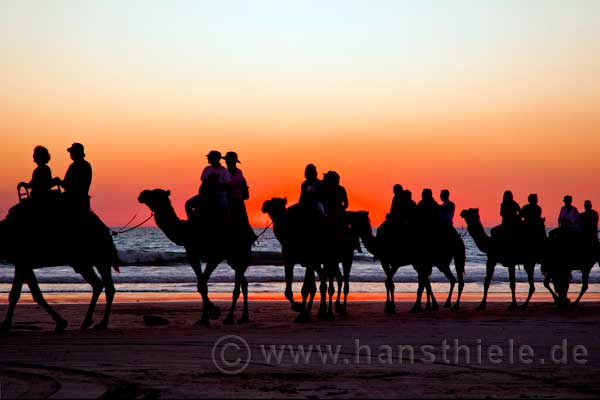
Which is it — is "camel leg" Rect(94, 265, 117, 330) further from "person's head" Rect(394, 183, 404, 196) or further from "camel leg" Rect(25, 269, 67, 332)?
"person's head" Rect(394, 183, 404, 196)

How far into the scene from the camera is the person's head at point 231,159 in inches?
754

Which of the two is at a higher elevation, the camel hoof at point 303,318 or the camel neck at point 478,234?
the camel neck at point 478,234

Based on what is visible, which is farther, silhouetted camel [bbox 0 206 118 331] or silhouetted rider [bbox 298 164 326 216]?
silhouetted rider [bbox 298 164 326 216]

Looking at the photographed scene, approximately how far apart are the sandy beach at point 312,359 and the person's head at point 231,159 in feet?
9.83

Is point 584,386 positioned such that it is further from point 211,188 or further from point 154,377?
point 211,188

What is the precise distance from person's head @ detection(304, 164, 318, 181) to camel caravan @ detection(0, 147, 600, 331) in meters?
0.02

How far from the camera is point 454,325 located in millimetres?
17625

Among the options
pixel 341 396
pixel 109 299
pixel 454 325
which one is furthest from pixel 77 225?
pixel 341 396

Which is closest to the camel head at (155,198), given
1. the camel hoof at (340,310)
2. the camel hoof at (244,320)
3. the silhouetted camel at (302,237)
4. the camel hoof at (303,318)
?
the silhouetted camel at (302,237)

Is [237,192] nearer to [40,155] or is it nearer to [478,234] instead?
[40,155]

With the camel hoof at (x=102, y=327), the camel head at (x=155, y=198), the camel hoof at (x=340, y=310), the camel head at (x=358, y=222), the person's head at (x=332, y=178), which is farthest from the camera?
the camel head at (x=358, y=222)

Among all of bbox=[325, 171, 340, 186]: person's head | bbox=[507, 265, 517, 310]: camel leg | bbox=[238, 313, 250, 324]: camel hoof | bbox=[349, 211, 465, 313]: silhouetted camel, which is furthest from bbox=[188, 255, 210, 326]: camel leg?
bbox=[507, 265, 517, 310]: camel leg

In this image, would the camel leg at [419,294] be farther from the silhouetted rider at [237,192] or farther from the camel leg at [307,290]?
the silhouetted rider at [237,192]

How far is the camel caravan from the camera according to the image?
657 inches
